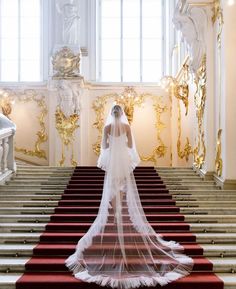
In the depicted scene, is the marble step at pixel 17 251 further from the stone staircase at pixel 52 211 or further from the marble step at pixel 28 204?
the marble step at pixel 28 204

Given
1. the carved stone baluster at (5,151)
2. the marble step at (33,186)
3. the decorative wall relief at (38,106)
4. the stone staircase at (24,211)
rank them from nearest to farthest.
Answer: the stone staircase at (24,211) → the marble step at (33,186) → the carved stone baluster at (5,151) → the decorative wall relief at (38,106)

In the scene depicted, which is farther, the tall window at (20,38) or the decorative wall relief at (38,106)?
the tall window at (20,38)

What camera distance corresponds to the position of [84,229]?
758cm

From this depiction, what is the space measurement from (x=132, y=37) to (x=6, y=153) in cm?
806

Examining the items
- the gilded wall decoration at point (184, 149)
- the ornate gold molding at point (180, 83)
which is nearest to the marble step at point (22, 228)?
the gilded wall decoration at point (184, 149)

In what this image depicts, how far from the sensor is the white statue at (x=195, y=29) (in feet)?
33.7

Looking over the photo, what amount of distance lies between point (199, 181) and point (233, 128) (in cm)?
147

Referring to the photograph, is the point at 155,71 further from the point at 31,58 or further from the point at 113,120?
the point at 113,120

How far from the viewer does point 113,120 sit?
719 centimetres

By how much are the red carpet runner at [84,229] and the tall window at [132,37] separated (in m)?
6.23

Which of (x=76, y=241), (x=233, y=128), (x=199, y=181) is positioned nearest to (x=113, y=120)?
(x=76, y=241)

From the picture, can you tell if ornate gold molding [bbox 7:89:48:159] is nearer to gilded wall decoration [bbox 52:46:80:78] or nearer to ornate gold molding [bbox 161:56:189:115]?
gilded wall decoration [bbox 52:46:80:78]

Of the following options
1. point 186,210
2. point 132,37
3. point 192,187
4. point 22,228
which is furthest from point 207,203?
point 132,37

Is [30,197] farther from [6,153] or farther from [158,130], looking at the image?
[158,130]
